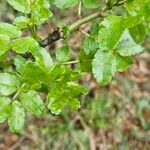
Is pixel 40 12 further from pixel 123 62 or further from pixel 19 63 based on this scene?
pixel 123 62

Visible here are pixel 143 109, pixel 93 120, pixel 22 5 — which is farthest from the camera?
pixel 143 109

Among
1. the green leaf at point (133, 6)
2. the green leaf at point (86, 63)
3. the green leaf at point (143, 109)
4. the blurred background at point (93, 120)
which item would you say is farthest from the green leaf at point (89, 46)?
the green leaf at point (143, 109)

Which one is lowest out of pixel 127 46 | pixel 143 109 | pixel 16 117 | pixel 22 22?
pixel 143 109

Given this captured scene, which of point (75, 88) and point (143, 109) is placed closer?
point (75, 88)

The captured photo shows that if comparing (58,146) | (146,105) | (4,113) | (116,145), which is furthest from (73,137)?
(4,113)

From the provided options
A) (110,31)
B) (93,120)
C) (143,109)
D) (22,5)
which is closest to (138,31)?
(110,31)
